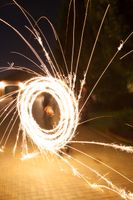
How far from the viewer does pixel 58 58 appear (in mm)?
23562

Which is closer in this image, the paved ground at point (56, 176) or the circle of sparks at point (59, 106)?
the paved ground at point (56, 176)

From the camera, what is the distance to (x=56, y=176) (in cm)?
895

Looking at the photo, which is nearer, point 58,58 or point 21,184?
point 21,184

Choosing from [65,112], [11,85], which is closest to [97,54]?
[65,112]

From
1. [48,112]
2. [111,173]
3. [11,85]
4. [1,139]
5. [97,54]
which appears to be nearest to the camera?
[111,173]

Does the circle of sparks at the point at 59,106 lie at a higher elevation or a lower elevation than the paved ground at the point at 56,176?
higher

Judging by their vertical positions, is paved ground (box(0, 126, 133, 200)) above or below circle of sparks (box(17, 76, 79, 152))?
below

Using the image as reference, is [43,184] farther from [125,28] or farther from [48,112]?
[125,28]

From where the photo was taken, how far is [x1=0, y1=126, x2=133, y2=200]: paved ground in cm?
767

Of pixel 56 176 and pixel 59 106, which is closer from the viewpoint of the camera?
pixel 56 176

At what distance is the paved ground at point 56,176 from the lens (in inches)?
302

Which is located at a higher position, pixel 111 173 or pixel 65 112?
pixel 65 112

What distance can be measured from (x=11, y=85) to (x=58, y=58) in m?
32.2

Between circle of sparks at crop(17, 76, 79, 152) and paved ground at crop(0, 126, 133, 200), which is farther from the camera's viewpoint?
circle of sparks at crop(17, 76, 79, 152)
